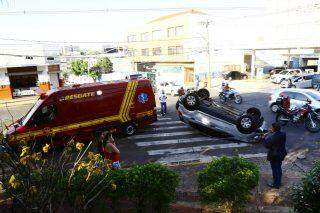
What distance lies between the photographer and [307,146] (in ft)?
38.3

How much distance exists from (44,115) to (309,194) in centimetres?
983

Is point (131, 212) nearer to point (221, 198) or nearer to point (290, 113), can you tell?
point (221, 198)

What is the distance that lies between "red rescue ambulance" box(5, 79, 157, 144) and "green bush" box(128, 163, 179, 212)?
6.44 metres

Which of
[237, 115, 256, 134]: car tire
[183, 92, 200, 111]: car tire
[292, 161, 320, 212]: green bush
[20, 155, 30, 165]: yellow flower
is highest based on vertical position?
[20, 155, 30, 165]: yellow flower

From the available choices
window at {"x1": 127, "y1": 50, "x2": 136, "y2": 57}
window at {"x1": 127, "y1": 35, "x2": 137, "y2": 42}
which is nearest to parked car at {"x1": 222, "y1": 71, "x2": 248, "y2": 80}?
window at {"x1": 127, "y1": 50, "x2": 136, "y2": 57}

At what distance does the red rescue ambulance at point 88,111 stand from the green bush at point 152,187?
21.1 ft

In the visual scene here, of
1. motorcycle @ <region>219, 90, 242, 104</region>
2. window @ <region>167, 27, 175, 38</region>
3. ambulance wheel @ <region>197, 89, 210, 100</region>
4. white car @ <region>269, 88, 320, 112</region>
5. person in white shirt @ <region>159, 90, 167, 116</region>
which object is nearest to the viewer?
ambulance wheel @ <region>197, 89, 210, 100</region>

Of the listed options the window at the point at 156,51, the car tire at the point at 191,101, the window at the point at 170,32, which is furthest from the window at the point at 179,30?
the car tire at the point at 191,101

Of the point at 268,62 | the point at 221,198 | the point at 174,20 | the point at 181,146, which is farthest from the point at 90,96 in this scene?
the point at 268,62

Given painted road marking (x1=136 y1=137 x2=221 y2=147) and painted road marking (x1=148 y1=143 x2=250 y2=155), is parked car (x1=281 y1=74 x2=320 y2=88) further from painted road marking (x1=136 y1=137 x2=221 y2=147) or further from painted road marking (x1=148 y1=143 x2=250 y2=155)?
painted road marking (x1=148 y1=143 x2=250 y2=155)

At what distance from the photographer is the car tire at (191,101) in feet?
42.3

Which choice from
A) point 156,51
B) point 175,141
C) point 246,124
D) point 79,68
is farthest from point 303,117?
point 79,68

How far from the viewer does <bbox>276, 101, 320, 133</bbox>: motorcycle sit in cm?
1345

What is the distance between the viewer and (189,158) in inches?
426
